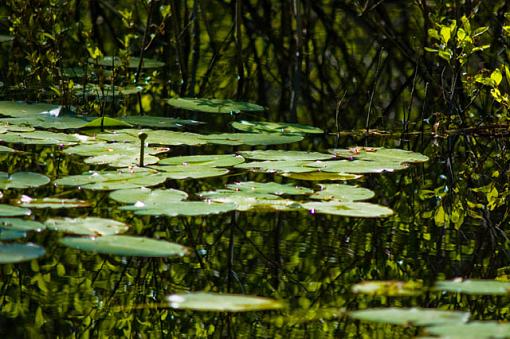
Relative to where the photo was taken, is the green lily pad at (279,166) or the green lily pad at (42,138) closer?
the green lily pad at (279,166)

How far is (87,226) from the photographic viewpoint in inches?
80.2

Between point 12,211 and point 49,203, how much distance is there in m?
0.12

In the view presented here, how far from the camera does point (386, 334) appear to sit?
159cm

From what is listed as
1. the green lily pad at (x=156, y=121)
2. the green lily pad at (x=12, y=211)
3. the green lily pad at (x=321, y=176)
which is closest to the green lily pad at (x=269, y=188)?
the green lily pad at (x=321, y=176)

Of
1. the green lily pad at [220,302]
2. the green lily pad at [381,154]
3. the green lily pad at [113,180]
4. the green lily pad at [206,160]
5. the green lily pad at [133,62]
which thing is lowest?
the green lily pad at [220,302]

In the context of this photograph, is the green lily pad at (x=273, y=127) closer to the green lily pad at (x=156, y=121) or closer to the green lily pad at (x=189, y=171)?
the green lily pad at (x=156, y=121)

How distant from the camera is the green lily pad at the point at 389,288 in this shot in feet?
5.82

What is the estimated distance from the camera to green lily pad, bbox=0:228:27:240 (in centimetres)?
193

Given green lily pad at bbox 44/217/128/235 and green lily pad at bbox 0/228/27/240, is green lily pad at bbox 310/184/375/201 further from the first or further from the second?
green lily pad at bbox 0/228/27/240

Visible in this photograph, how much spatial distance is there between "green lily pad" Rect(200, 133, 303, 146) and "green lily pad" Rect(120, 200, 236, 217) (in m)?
0.69

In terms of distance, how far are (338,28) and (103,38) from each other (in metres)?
1.16

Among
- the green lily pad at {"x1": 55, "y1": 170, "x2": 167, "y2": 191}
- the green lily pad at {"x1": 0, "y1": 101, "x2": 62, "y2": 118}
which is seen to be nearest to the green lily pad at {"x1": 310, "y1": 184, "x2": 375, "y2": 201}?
the green lily pad at {"x1": 55, "y1": 170, "x2": 167, "y2": 191}

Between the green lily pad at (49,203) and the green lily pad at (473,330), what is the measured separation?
0.95 metres

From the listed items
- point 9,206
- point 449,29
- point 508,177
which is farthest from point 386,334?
point 449,29
